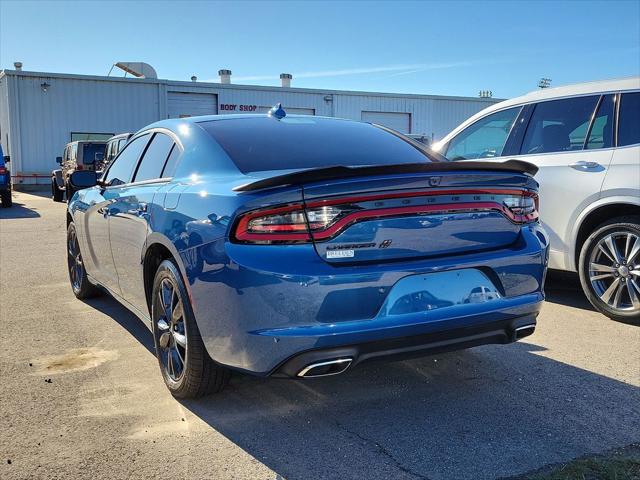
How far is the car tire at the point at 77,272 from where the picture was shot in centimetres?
550

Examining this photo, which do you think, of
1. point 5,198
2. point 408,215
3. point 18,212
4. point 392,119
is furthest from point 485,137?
point 392,119

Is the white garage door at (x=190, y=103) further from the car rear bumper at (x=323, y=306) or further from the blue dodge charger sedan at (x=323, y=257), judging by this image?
the car rear bumper at (x=323, y=306)

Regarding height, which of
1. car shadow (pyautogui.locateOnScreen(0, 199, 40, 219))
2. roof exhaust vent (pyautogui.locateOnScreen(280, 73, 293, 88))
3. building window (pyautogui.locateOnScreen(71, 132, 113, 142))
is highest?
roof exhaust vent (pyautogui.locateOnScreen(280, 73, 293, 88))

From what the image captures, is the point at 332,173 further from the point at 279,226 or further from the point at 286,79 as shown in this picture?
the point at 286,79

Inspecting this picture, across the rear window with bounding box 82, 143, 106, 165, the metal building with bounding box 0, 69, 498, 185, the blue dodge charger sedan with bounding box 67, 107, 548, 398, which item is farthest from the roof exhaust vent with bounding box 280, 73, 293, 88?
the blue dodge charger sedan with bounding box 67, 107, 548, 398

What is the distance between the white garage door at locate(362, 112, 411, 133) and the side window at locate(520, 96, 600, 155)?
26.6 metres

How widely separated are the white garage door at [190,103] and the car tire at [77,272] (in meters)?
23.2

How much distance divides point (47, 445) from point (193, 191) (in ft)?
4.59

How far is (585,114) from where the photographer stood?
17.0 feet

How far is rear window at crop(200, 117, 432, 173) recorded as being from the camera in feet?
10.8

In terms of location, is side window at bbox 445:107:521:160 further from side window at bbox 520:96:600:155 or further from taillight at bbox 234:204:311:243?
taillight at bbox 234:204:311:243

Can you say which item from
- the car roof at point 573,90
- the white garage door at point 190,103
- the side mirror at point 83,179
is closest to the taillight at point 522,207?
the car roof at point 573,90

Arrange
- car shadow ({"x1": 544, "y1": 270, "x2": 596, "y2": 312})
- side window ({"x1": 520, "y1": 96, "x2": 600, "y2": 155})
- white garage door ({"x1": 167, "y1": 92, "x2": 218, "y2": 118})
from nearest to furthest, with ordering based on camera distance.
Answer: side window ({"x1": 520, "y1": 96, "x2": 600, "y2": 155})
car shadow ({"x1": 544, "y1": 270, "x2": 596, "y2": 312})
white garage door ({"x1": 167, "y1": 92, "x2": 218, "y2": 118})

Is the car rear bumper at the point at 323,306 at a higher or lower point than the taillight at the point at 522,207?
lower
